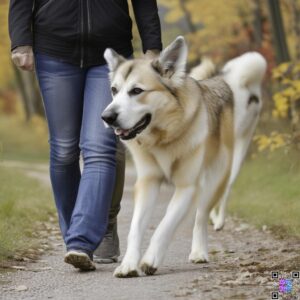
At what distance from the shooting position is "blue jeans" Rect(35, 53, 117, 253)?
4891 millimetres

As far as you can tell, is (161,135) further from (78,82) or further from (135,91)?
(78,82)

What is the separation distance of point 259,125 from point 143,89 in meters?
8.88

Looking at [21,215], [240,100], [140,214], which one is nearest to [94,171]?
[140,214]

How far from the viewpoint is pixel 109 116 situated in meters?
4.58

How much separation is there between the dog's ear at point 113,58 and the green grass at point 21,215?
154 cm

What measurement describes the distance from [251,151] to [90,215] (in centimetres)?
873

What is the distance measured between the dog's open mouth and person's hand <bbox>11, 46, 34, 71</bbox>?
0.83 m

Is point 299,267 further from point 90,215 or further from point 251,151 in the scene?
point 251,151

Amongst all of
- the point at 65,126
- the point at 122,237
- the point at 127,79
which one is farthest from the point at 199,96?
the point at 122,237

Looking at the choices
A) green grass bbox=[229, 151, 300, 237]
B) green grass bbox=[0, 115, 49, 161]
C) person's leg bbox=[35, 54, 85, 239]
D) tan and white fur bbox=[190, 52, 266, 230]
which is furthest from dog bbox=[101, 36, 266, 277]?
green grass bbox=[0, 115, 49, 161]

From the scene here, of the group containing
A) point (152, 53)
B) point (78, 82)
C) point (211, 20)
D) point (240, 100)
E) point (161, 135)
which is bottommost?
point (211, 20)

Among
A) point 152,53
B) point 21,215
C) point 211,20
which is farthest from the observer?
point 211,20

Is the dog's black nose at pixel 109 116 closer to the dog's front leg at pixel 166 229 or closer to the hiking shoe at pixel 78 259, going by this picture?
the dog's front leg at pixel 166 229

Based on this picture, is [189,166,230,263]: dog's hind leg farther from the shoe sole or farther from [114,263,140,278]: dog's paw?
[114,263,140,278]: dog's paw
